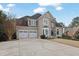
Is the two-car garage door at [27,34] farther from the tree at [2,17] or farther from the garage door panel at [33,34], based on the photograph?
the tree at [2,17]

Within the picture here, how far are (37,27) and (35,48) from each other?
0.58m

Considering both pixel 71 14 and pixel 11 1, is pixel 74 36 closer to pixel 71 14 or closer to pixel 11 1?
pixel 71 14

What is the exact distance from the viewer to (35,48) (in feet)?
31.7

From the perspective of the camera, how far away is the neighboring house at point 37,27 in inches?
388

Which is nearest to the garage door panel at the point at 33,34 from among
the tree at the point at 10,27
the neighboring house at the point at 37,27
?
the neighboring house at the point at 37,27

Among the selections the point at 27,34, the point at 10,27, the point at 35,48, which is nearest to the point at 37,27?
the point at 27,34

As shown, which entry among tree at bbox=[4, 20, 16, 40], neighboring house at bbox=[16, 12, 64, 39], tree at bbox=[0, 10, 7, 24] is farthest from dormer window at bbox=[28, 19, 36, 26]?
tree at bbox=[0, 10, 7, 24]

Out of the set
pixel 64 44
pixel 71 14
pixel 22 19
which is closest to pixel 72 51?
pixel 64 44

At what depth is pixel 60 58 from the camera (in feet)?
30.5

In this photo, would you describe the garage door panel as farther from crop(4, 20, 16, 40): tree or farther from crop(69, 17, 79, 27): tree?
crop(69, 17, 79, 27): tree

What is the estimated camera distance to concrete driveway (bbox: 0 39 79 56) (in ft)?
31.2

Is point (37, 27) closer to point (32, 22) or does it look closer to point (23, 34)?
point (32, 22)

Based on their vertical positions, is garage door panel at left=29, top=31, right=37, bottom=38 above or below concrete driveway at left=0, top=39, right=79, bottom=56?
above

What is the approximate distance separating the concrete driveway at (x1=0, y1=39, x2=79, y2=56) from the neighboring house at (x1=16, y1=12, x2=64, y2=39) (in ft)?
0.61
